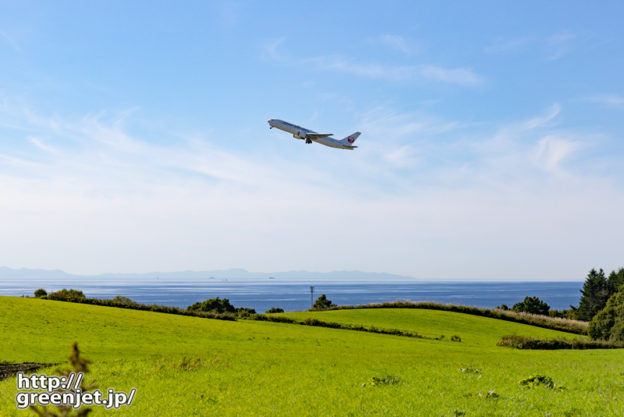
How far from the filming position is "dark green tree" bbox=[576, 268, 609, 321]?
405ft

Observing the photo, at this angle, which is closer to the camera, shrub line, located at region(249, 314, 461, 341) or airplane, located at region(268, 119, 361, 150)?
shrub line, located at region(249, 314, 461, 341)

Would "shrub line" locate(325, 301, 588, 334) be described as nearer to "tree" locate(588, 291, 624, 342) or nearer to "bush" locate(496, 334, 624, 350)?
"tree" locate(588, 291, 624, 342)

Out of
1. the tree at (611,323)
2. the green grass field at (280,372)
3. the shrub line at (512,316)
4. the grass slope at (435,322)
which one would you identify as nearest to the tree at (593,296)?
the shrub line at (512,316)

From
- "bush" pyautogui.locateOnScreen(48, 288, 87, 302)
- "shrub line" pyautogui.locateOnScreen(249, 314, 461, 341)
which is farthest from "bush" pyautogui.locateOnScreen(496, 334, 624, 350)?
"bush" pyautogui.locateOnScreen(48, 288, 87, 302)

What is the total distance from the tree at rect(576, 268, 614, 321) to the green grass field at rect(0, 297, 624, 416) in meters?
84.6

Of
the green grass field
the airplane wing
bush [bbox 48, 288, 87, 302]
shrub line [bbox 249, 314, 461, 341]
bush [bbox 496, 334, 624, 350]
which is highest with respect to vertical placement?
the airplane wing

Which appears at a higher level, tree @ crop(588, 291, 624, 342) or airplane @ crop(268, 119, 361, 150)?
airplane @ crop(268, 119, 361, 150)

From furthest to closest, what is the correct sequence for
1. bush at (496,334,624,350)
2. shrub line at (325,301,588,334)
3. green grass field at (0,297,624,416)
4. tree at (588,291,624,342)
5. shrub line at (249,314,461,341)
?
shrub line at (325,301,588,334) → shrub line at (249,314,461,341) → tree at (588,291,624,342) → bush at (496,334,624,350) → green grass field at (0,297,624,416)

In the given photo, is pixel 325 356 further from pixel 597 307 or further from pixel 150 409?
pixel 597 307

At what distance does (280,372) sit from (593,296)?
408 feet

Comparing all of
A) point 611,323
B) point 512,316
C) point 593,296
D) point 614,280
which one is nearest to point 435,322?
point 512,316

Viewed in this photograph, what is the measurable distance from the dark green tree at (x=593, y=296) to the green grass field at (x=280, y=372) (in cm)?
8456

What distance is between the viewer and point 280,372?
88.1 feet

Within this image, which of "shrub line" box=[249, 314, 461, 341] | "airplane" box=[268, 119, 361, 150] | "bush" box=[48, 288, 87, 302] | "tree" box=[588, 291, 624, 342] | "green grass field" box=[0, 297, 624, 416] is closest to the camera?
"green grass field" box=[0, 297, 624, 416]
